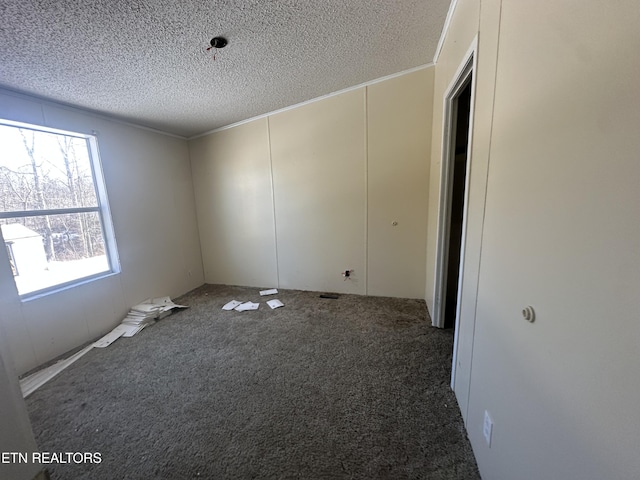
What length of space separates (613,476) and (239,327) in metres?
2.72

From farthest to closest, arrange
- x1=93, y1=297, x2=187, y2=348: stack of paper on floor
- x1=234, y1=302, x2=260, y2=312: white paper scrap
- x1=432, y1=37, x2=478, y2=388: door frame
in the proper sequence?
x1=234, y1=302, x2=260, y2=312: white paper scrap → x1=93, y1=297, x2=187, y2=348: stack of paper on floor → x1=432, y1=37, x2=478, y2=388: door frame

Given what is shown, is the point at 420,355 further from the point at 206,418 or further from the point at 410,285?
the point at 206,418

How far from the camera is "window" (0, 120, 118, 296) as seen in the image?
2105mm

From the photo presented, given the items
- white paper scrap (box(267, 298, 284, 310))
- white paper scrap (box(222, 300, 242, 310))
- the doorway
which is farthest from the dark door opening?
white paper scrap (box(222, 300, 242, 310))

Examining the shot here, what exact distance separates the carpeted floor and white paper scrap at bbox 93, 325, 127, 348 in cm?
13

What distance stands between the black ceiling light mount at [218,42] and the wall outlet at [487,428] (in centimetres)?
277

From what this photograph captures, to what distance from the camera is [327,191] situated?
10.6 ft

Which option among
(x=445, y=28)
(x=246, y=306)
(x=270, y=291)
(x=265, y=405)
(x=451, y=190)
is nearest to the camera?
(x=265, y=405)

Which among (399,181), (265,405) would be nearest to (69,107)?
(265,405)

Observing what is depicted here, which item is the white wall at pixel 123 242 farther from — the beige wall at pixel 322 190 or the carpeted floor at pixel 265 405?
the beige wall at pixel 322 190

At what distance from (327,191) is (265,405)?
2436 mm

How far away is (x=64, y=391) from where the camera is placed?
6.13 feet

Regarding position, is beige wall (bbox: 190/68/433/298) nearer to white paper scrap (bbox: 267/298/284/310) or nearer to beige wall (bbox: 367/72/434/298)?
beige wall (bbox: 367/72/434/298)

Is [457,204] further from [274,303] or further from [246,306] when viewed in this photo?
[246,306]
